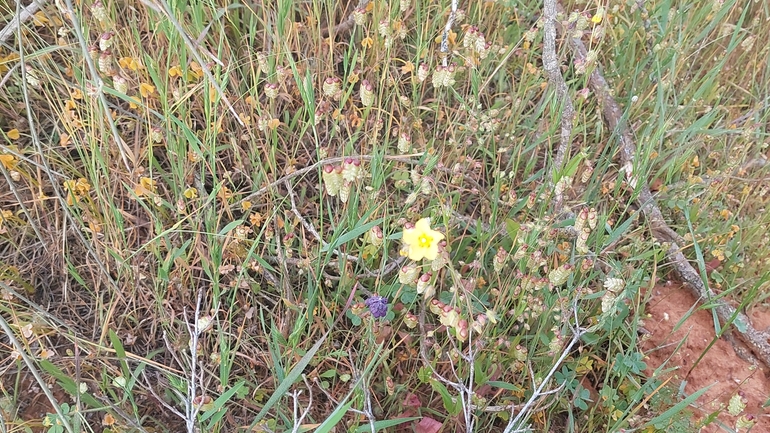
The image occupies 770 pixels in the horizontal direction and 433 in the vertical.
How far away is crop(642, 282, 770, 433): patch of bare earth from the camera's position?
1.41 m

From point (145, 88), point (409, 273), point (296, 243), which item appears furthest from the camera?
point (296, 243)

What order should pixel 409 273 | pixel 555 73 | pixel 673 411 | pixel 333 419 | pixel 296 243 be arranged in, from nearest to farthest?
1. pixel 333 419
2. pixel 409 273
3. pixel 673 411
4. pixel 296 243
5. pixel 555 73

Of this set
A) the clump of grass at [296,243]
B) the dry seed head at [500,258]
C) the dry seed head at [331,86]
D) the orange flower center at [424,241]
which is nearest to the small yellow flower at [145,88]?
the clump of grass at [296,243]

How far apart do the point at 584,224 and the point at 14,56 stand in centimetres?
150

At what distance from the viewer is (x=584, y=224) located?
3.79ft

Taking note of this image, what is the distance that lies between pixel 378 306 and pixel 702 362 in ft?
3.13

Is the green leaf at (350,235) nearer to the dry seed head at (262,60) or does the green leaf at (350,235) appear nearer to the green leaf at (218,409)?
the green leaf at (218,409)

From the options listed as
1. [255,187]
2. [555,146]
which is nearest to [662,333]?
[555,146]

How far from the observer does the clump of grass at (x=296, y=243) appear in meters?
1.21

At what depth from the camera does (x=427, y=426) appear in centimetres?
121

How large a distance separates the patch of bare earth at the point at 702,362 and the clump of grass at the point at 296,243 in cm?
11

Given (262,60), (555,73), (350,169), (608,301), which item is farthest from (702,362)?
(262,60)

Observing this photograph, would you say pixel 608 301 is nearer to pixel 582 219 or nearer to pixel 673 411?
pixel 582 219

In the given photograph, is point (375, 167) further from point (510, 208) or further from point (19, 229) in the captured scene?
point (19, 229)
